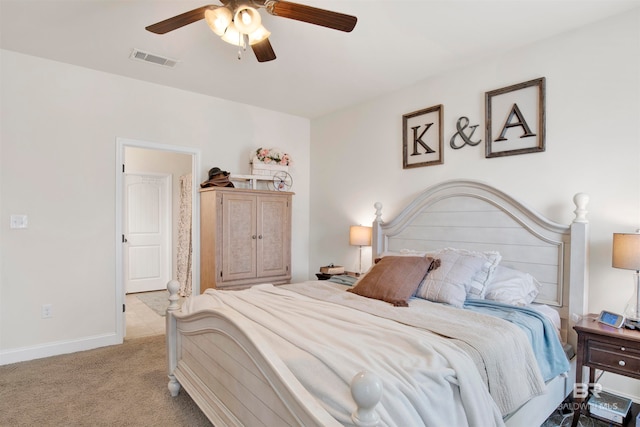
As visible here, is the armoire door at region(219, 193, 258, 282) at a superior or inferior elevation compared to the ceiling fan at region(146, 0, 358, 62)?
inferior

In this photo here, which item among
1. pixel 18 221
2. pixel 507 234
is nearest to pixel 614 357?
pixel 507 234

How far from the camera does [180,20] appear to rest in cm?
202

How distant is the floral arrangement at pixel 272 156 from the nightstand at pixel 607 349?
11.1ft

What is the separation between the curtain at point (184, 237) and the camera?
5473mm

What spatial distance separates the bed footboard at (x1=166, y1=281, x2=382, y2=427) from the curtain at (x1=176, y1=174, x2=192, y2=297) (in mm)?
3137

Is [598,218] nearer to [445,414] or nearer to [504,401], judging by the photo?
[504,401]

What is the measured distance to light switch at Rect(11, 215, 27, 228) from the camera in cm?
305

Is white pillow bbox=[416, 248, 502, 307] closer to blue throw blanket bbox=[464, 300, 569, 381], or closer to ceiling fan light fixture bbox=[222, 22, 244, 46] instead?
blue throw blanket bbox=[464, 300, 569, 381]

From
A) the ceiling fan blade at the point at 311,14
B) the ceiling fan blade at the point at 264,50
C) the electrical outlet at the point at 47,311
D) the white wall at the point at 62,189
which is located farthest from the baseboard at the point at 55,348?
the ceiling fan blade at the point at 311,14

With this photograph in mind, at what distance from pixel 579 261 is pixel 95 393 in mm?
3521

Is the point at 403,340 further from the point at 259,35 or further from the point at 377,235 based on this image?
the point at 377,235

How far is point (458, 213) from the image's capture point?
10.2 ft

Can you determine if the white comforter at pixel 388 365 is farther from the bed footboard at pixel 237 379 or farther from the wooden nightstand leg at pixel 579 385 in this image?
the wooden nightstand leg at pixel 579 385

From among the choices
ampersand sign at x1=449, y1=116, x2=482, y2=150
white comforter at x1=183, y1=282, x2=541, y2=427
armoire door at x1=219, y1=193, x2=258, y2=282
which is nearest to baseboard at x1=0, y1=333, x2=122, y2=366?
armoire door at x1=219, y1=193, x2=258, y2=282
